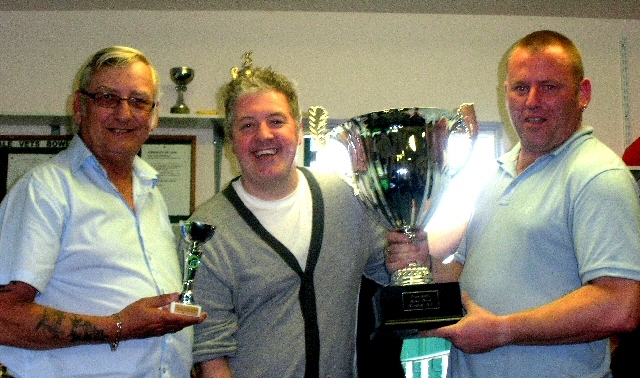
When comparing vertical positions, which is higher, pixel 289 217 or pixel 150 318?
pixel 289 217

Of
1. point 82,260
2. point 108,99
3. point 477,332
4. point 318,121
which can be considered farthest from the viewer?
point 318,121

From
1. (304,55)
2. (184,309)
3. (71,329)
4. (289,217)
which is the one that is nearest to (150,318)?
(184,309)

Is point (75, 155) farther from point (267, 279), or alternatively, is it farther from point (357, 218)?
point (357, 218)

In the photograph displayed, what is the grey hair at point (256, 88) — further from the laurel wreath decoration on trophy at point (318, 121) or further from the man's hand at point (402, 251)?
the man's hand at point (402, 251)

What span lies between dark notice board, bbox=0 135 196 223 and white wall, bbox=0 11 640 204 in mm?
81

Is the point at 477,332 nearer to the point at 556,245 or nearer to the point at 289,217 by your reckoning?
the point at 556,245

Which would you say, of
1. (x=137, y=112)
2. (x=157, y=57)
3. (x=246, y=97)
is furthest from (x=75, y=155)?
(x=157, y=57)

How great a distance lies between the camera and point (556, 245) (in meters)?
1.47

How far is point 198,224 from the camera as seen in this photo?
1.58 metres

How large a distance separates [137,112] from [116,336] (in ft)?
1.99

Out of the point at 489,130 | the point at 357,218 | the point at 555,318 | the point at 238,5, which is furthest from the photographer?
the point at 489,130

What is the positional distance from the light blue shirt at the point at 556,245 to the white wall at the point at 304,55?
2034 millimetres

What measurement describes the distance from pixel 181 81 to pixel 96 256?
6.51ft

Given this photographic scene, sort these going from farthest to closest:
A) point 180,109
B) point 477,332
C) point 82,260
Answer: point 180,109, point 82,260, point 477,332
